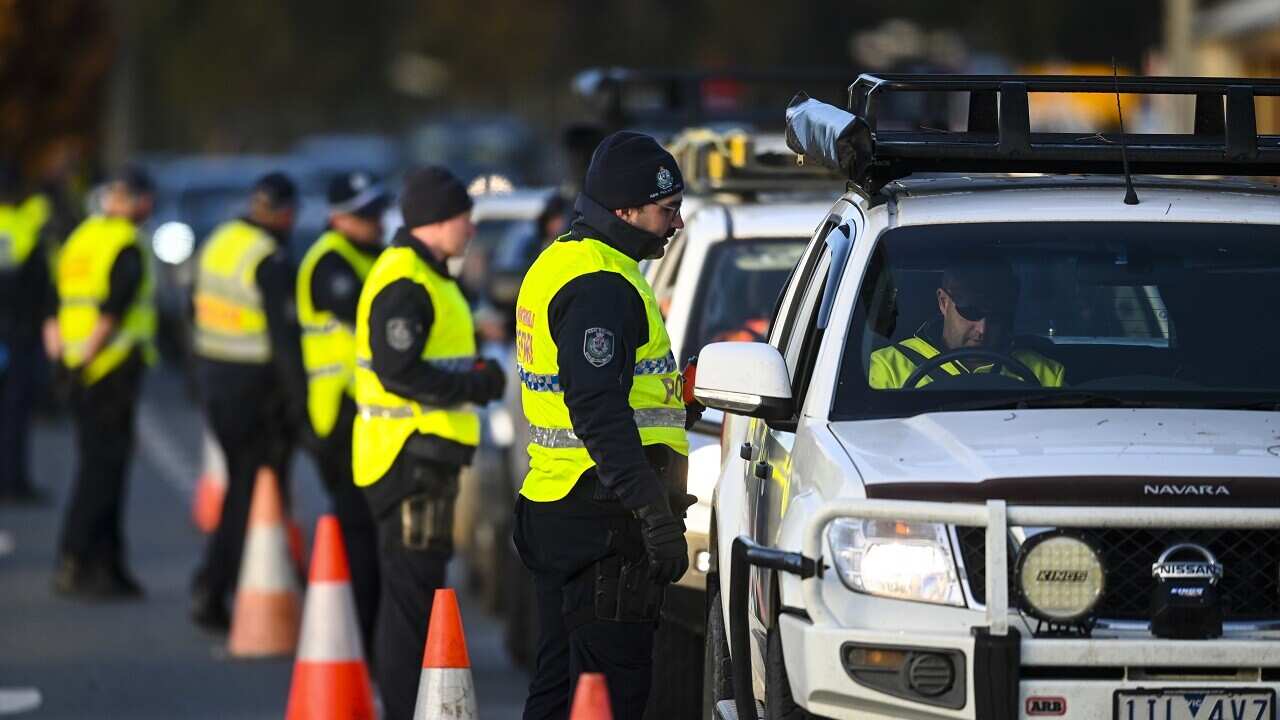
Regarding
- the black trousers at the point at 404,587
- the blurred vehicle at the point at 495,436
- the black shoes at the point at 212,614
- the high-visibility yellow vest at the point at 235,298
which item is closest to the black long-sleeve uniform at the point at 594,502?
the black trousers at the point at 404,587

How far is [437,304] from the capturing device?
351 inches

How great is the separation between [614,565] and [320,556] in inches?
89.3

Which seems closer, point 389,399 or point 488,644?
point 389,399

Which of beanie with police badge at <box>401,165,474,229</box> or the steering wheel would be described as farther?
beanie with police badge at <box>401,165,474,229</box>

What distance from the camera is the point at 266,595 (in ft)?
37.1

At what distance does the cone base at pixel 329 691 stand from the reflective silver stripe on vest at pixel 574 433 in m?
1.84

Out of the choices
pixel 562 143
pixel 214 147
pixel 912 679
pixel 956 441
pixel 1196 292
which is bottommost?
pixel 912 679

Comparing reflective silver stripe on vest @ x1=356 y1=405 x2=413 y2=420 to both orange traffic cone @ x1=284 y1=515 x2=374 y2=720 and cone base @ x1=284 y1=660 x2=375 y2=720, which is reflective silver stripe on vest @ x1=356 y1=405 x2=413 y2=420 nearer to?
orange traffic cone @ x1=284 y1=515 x2=374 y2=720

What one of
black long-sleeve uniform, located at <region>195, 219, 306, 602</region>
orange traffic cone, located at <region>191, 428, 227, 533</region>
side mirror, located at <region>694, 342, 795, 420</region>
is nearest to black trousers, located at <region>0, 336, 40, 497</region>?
orange traffic cone, located at <region>191, 428, 227, 533</region>

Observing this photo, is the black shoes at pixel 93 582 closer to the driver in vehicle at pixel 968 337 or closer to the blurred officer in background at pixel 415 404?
the blurred officer in background at pixel 415 404

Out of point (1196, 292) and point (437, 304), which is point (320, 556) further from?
point (1196, 292)

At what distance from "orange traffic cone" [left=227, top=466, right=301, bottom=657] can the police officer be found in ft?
14.8

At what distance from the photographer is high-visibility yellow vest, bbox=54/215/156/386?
1294cm

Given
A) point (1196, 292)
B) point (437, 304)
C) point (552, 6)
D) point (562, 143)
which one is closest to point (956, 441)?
point (1196, 292)
